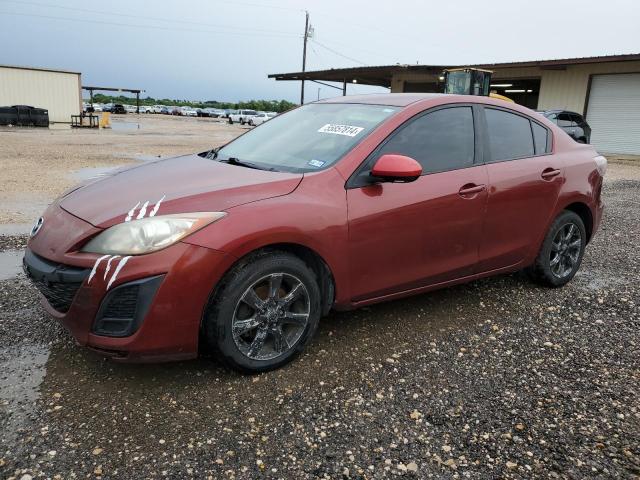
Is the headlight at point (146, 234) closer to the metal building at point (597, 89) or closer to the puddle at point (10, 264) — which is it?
the puddle at point (10, 264)

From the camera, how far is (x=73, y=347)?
3273mm

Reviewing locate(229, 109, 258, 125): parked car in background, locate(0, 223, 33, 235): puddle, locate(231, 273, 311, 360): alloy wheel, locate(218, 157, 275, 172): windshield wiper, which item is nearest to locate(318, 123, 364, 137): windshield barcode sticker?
locate(218, 157, 275, 172): windshield wiper

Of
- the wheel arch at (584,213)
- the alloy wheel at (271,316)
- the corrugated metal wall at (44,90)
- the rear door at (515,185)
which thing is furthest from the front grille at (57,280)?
the corrugated metal wall at (44,90)

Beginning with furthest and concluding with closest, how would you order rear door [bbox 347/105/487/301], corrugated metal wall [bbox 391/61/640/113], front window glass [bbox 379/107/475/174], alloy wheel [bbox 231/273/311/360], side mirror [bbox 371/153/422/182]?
corrugated metal wall [bbox 391/61/640/113]
front window glass [bbox 379/107/475/174]
rear door [bbox 347/105/487/301]
side mirror [bbox 371/153/422/182]
alloy wheel [bbox 231/273/311/360]

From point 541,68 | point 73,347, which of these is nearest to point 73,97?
point 541,68

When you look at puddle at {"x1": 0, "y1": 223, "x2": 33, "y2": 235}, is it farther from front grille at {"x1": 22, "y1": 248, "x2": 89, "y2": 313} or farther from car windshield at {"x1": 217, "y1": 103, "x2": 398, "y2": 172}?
front grille at {"x1": 22, "y1": 248, "x2": 89, "y2": 313}

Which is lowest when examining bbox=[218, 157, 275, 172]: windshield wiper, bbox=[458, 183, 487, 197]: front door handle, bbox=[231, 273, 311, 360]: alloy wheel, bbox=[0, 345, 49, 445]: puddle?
bbox=[0, 345, 49, 445]: puddle

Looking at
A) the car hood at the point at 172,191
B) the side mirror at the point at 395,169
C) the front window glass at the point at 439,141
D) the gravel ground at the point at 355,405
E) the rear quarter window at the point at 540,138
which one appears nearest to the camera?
the gravel ground at the point at 355,405

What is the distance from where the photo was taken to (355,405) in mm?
2783

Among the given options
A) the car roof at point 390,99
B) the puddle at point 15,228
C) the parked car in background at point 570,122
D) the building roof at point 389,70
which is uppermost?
the building roof at point 389,70

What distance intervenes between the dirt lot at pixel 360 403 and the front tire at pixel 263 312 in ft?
0.49

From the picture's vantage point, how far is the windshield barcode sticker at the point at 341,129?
11.4 feet

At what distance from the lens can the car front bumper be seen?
8.43 ft

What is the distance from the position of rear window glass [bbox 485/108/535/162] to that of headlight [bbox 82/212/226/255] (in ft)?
7.66
